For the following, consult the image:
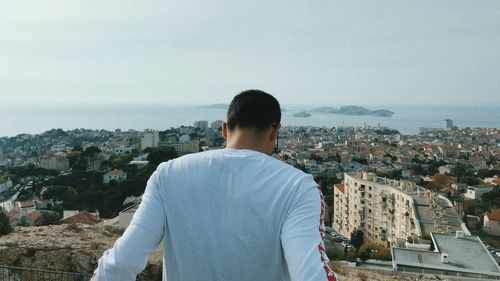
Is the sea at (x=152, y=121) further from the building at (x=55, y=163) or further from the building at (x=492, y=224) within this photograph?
the building at (x=492, y=224)

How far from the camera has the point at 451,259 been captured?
8.54 metres

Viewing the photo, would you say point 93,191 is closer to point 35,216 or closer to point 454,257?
point 35,216

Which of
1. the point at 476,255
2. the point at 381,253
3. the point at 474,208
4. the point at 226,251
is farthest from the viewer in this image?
the point at 474,208

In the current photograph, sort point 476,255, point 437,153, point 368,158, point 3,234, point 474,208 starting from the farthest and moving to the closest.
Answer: point 437,153 → point 368,158 → point 474,208 → point 476,255 → point 3,234

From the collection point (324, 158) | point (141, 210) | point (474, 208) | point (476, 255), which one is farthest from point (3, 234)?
point (324, 158)

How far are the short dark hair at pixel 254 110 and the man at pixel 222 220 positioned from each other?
7cm

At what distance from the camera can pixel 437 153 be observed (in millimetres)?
53219

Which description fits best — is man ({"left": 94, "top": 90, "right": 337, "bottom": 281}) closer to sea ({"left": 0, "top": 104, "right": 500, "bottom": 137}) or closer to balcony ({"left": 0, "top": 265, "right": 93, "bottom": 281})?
balcony ({"left": 0, "top": 265, "right": 93, "bottom": 281})

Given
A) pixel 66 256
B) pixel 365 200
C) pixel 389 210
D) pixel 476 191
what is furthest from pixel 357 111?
pixel 66 256

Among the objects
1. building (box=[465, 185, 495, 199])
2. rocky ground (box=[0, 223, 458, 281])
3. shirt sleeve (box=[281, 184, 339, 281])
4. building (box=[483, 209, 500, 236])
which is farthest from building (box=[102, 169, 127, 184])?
shirt sleeve (box=[281, 184, 339, 281])

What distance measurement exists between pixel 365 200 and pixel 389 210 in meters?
1.68

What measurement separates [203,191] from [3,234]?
22.5 feet

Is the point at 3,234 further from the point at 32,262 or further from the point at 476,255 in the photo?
the point at 476,255

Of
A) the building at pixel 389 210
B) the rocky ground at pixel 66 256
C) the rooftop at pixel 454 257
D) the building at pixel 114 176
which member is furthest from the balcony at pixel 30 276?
the building at pixel 114 176
